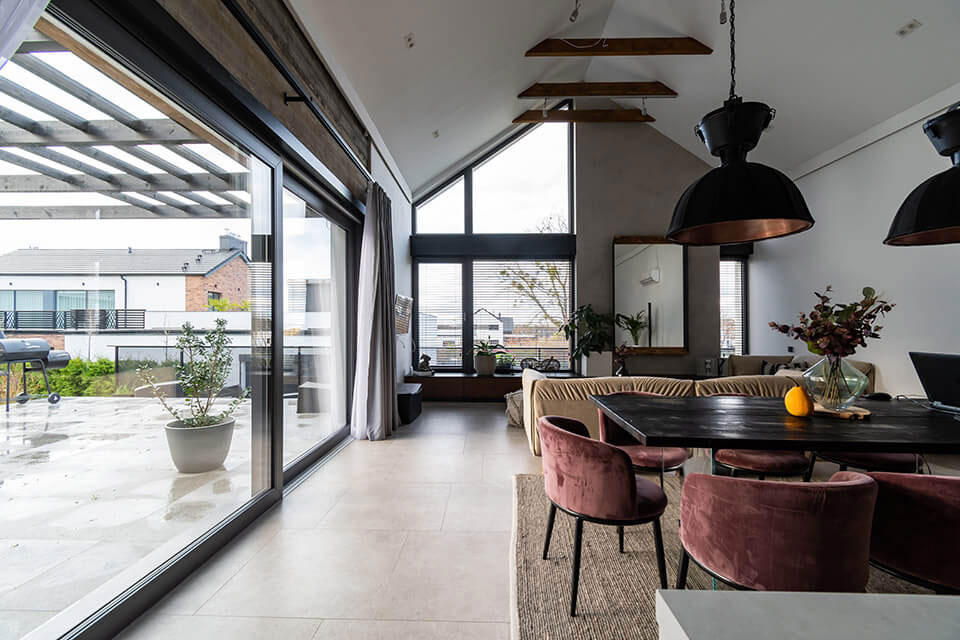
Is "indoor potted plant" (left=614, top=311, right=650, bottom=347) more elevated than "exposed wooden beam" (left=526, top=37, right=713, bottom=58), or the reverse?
"exposed wooden beam" (left=526, top=37, right=713, bottom=58)

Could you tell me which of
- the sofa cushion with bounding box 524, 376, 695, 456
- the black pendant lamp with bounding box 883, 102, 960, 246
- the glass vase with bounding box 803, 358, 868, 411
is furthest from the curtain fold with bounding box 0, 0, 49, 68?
the sofa cushion with bounding box 524, 376, 695, 456

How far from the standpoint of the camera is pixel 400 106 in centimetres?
482

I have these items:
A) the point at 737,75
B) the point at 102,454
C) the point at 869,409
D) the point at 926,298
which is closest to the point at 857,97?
the point at 737,75

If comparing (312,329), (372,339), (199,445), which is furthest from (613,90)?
(199,445)

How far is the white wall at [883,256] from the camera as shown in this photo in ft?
13.6

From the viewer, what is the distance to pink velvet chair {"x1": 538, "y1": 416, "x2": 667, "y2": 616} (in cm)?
179

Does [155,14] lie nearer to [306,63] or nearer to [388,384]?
[306,63]

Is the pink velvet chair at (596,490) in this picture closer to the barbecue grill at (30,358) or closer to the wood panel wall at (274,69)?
the barbecue grill at (30,358)

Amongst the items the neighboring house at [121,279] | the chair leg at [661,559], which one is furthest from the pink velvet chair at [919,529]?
the neighboring house at [121,279]

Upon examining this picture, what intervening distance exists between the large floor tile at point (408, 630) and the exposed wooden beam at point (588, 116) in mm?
6441

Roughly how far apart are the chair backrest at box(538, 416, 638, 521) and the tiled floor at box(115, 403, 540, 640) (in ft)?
1.76

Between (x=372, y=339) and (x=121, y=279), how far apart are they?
2868mm

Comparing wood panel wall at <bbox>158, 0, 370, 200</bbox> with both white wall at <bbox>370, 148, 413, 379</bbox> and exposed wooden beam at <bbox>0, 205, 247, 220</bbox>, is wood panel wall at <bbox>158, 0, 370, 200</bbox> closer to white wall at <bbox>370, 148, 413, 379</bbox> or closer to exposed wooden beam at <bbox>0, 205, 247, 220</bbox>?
exposed wooden beam at <bbox>0, 205, 247, 220</bbox>

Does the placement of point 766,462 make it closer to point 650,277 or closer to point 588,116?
point 650,277
